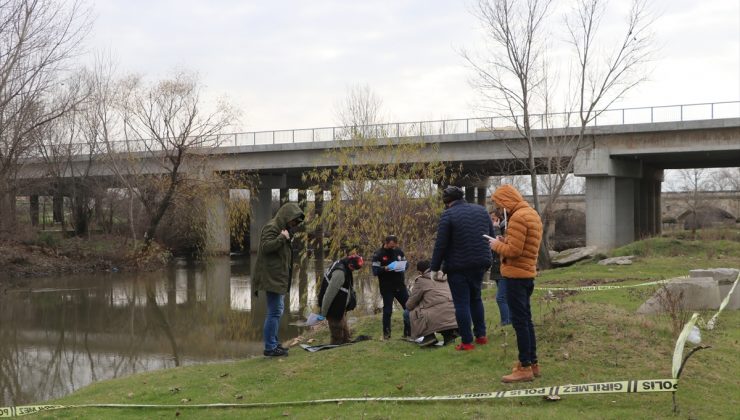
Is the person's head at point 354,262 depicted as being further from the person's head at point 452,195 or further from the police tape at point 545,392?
the police tape at point 545,392

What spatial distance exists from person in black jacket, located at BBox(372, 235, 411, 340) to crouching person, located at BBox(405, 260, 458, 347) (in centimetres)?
74

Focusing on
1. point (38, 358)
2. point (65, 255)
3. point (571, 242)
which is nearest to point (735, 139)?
point (571, 242)

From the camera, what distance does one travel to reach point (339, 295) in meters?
9.59

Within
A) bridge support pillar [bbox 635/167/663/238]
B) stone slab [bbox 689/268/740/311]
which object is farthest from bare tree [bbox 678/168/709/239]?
stone slab [bbox 689/268/740/311]

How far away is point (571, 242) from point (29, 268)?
119 ft

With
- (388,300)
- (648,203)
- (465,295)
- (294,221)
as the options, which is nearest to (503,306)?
(388,300)

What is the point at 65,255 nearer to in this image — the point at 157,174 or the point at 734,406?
the point at 157,174

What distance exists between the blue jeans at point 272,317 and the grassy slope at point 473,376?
0.97 ft

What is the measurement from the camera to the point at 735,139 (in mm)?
29375

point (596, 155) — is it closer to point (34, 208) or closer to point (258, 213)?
point (258, 213)

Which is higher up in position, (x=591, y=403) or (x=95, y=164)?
(x=95, y=164)

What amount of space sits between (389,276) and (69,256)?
27871 mm

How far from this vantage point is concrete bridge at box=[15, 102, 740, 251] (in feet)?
97.3

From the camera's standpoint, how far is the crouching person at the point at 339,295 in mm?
9500
